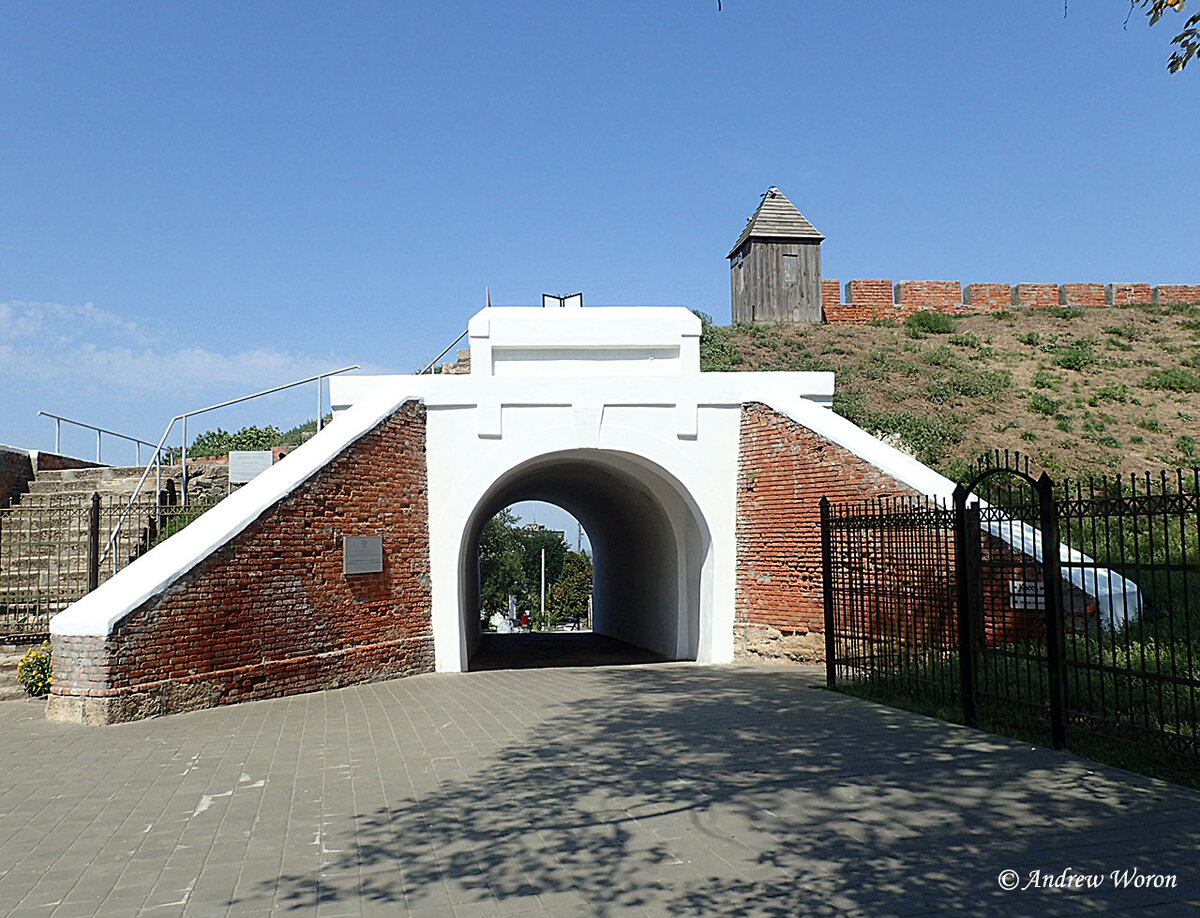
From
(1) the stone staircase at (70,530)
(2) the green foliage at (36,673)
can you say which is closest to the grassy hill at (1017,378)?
(1) the stone staircase at (70,530)

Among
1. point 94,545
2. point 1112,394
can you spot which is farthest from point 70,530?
point 1112,394

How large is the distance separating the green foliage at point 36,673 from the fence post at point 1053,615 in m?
10.6

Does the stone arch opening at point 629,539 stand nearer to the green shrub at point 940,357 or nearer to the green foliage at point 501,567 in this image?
the green shrub at point 940,357

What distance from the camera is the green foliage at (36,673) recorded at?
1105 cm

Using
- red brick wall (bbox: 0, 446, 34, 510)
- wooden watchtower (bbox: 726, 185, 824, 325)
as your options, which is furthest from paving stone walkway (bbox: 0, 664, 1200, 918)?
wooden watchtower (bbox: 726, 185, 824, 325)

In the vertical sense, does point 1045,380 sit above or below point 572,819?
above

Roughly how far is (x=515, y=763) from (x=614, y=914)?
326 centimetres

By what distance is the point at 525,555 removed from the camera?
234ft

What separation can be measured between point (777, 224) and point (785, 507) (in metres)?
20.8

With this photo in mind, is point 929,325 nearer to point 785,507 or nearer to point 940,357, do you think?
point 940,357

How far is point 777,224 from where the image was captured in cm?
3238

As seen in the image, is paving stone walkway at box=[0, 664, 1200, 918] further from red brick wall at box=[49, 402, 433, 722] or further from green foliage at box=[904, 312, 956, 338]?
green foliage at box=[904, 312, 956, 338]

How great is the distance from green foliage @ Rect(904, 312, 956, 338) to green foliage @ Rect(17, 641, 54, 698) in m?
26.5

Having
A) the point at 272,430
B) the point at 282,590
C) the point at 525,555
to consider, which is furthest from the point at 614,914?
the point at 525,555
